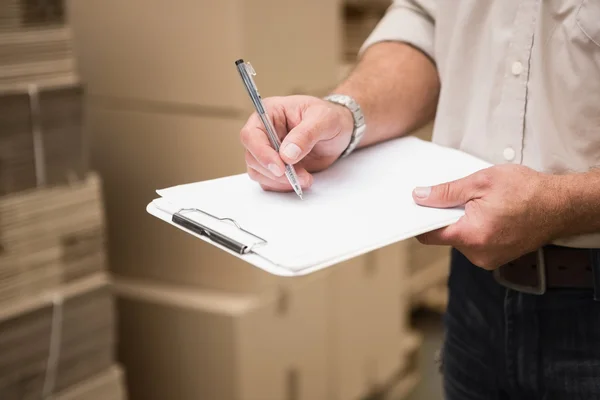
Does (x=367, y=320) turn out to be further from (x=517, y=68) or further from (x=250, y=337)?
(x=517, y=68)

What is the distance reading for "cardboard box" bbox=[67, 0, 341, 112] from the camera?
1.54m

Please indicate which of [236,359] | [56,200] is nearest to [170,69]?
[56,200]

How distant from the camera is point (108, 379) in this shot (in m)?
1.52

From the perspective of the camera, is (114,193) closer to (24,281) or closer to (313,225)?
(24,281)

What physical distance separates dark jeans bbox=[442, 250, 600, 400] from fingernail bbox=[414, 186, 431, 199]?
0.22m

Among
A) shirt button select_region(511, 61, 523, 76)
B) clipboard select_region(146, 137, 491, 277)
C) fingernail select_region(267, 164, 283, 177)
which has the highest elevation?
shirt button select_region(511, 61, 523, 76)

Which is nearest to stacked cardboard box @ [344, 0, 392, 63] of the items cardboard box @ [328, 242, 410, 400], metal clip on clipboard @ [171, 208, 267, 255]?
cardboard box @ [328, 242, 410, 400]

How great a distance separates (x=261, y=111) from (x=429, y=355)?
6.78ft

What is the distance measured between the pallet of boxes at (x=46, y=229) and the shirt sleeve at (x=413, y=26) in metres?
0.68

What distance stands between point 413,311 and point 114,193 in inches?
62.7

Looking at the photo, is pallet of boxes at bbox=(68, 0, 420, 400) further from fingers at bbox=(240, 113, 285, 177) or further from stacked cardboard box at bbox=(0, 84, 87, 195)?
fingers at bbox=(240, 113, 285, 177)

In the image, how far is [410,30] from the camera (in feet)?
3.35

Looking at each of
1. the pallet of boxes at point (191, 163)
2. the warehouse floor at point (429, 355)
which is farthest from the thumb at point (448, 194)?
the warehouse floor at point (429, 355)

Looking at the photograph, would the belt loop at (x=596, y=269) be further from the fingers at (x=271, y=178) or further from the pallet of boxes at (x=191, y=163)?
the pallet of boxes at (x=191, y=163)
